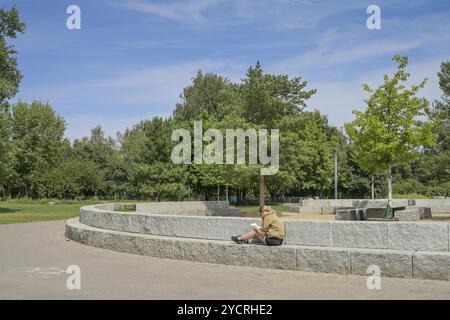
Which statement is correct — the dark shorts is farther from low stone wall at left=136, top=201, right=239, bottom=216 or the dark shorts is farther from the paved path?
low stone wall at left=136, top=201, right=239, bottom=216

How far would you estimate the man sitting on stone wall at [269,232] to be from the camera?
10.7 metres

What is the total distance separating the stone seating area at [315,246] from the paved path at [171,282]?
274 millimetres

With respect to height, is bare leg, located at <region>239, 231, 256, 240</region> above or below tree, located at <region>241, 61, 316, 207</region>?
below

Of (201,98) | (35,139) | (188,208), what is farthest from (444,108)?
(35,139)

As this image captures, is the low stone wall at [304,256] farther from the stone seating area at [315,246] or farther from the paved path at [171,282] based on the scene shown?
the paved path at [171,282]

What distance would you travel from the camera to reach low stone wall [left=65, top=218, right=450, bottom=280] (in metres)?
9.09

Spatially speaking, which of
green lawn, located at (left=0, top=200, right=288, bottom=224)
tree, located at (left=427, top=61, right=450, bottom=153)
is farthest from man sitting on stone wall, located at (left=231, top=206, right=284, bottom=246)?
tree, located at (left=427, top=61, right=450, bottom=153)

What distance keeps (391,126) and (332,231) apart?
18.9 m

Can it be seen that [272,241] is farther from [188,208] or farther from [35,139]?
[35,139]

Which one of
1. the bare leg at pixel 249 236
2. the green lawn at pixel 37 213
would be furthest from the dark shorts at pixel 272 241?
the green lawn at pixel 37 213

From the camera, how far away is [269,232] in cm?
1073

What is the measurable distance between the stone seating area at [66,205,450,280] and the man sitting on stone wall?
0.72 ft
